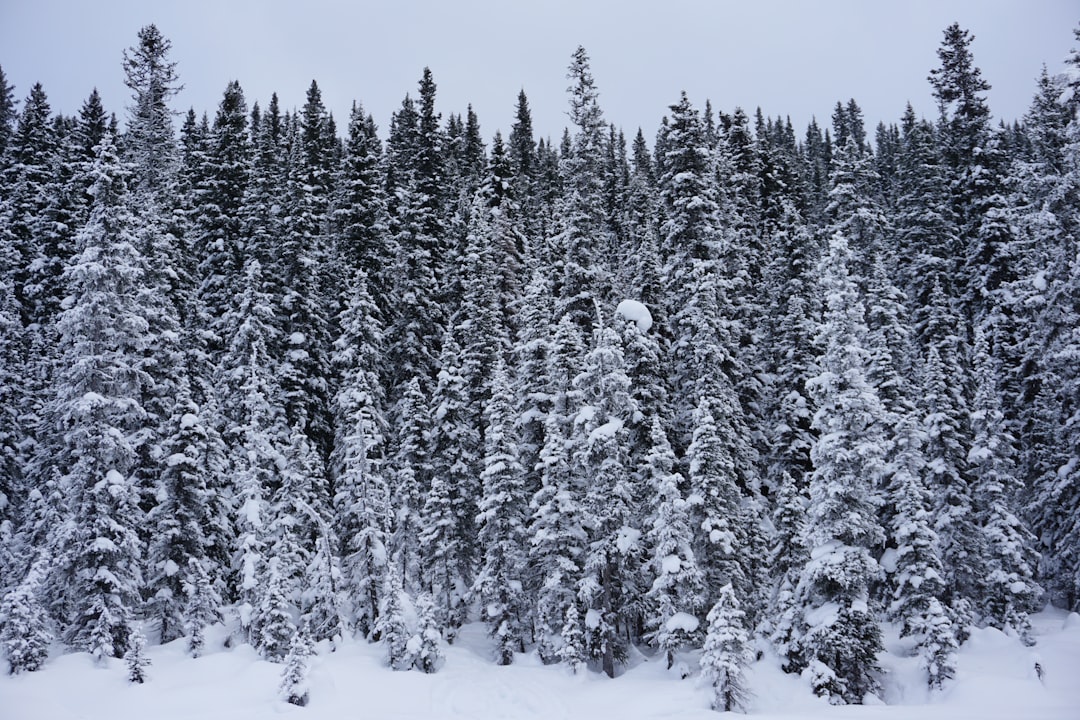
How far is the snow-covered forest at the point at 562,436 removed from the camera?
22.8 metres

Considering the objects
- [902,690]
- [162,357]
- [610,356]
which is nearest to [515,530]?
[610,356]

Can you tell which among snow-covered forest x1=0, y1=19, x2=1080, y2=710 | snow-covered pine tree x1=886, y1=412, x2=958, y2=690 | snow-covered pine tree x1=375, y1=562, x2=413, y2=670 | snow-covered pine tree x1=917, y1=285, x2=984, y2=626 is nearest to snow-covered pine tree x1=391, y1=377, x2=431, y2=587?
snow-covered forest x1=0, y1=19, x2=1080, y2=710

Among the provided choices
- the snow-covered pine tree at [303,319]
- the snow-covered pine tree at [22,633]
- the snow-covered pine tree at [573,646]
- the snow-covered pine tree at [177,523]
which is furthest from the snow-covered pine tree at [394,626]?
the snow-covered pine tree at [22,633]

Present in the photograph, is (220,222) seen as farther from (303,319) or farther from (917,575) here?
(917,575)

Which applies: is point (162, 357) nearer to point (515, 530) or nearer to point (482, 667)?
point (515, 530)

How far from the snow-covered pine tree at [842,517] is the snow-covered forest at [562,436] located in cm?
12

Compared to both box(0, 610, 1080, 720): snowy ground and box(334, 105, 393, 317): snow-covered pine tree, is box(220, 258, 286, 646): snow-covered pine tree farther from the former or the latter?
box(334, 105, 393, 317): snow-covered pine tree

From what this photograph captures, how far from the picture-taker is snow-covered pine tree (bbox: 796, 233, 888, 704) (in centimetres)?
2081

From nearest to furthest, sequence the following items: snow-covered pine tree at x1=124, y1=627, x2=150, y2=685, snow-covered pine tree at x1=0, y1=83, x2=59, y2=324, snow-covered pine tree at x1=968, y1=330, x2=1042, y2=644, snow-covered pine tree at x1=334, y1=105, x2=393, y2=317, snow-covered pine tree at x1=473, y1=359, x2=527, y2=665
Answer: snow-covered pine tree at x1=124, y1=627, x2=150, y2=685
snow-covered pine tree at x1=968, y1=330, x2=1042, y2=644
snow-covered pine tree at x1=473, y1=359, x2=527, y2=665
snow-covered pine tree at x1=0, y1=83, x2=59, y2=324
snow-covered pine tree at x1=334, y1=105, x2=393, y2=317

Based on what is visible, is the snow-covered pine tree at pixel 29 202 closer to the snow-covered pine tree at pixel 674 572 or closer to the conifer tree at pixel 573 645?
the conifer tree at pixel 573 645

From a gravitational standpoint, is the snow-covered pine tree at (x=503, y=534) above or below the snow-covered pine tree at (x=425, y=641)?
above

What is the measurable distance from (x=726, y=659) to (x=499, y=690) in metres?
8.80

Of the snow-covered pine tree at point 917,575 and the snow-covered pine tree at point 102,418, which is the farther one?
the snow-covered pine tree at point 102,418

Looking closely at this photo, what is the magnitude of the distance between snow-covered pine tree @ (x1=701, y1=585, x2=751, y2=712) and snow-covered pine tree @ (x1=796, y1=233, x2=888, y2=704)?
2404mm
